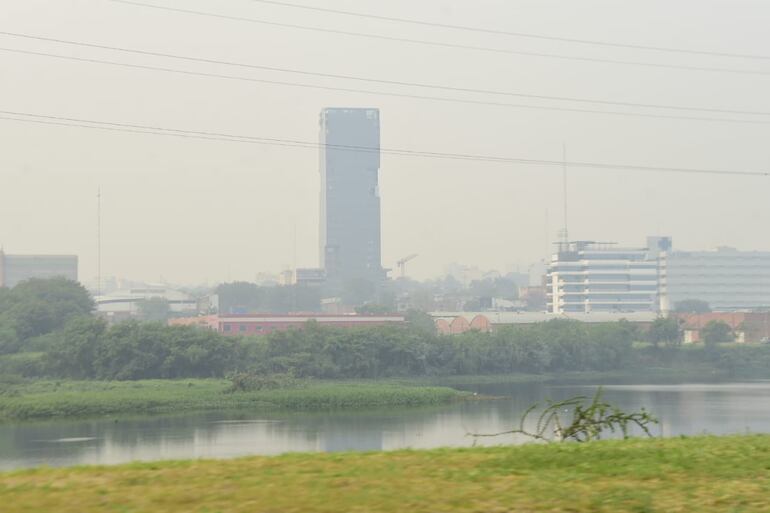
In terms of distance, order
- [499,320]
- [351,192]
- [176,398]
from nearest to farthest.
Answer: [176,398], [499,320], [351,192]

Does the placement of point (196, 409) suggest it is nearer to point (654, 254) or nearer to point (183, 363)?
point (183, 363)

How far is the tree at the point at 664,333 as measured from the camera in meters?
63.8

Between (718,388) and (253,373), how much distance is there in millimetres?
20834

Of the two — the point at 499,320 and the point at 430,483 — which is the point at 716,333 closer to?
the point at 499,320

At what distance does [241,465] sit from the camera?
8398 millimetres

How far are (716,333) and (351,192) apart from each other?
113 meters

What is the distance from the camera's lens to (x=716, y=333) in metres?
65.9

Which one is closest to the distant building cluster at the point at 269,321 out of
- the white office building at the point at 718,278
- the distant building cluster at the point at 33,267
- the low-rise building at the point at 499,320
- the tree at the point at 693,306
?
the low-rise building at the point at 499,320

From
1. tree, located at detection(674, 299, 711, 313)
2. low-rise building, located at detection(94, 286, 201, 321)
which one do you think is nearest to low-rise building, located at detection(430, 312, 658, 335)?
tree, located at detection(674, 299, 711, 313)

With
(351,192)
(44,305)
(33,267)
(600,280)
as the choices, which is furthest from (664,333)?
(351,192)

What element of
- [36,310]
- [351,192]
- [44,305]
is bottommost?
[36,310]

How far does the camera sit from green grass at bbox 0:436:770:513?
697 centimetres

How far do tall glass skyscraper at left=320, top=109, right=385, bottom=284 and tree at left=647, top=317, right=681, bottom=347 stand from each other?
100913 mm

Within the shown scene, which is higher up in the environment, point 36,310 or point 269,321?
point 36,310
